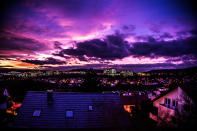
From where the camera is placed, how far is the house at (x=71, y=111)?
48.2 ft

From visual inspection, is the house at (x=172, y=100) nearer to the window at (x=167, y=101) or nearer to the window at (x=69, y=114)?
the window at (x=167, y=101)

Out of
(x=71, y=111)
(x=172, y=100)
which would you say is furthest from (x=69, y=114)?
(x=172, y=100)

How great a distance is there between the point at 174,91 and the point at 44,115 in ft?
56.2

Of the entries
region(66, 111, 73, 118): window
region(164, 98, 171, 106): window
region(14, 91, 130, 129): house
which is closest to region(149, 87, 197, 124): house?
region(164, 98, 171, 106): window

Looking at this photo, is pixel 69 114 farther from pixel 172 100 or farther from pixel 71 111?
pixel 172 100

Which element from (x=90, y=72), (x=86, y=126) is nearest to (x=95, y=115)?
(x=86, y=126)

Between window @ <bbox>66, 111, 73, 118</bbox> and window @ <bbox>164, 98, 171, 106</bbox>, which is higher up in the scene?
window @ <bbox>164, 98, 171, 106</bbox>

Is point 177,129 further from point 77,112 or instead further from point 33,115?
point 33,115

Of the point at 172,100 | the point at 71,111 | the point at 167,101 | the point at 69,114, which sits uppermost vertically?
the point at 172,100

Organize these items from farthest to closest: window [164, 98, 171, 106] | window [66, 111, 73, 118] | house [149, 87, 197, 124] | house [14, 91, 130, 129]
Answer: window [164, 98, 171, 106]
house [149, 87, 197, 124]
window [66, 111, 73, 118]
house [14, 91, 130, 129]

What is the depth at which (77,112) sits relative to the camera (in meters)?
15.8

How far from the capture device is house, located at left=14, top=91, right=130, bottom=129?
14688mm

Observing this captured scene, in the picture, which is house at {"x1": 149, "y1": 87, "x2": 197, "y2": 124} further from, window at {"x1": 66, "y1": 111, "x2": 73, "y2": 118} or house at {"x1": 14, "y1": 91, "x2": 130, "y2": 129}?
window at {"x1": 66, "y1": 111, "x2": 73, "y2": 118}

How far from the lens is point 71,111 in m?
15.8
